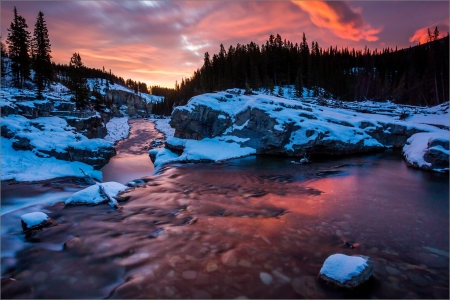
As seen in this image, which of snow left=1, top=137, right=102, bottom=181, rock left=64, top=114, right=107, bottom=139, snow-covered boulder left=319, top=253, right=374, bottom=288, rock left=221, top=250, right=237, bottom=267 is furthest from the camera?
rock left=64, top=114, right=107, bottom=139

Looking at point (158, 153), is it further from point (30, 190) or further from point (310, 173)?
point (310, 173)

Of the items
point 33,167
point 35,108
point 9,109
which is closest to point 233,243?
point 33,167

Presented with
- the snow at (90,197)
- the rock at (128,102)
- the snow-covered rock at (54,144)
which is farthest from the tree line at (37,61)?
the rock at (128,102)

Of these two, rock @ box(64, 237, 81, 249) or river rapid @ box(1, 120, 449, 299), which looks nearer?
river rapid @ box(1, 120, 449, 299)

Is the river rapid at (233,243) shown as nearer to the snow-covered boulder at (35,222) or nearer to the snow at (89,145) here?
the snow-covered boulder at (35,222)

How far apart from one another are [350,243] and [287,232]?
1.77 meters

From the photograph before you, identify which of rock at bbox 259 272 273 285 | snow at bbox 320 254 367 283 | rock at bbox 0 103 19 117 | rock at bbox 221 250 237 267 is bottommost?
rock at bbox 259 272 273 285

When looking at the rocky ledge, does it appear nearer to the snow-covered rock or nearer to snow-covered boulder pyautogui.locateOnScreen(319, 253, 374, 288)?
the snow-covered rock

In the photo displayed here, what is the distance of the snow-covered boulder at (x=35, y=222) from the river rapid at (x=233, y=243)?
0.31 m

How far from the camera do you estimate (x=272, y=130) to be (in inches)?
877

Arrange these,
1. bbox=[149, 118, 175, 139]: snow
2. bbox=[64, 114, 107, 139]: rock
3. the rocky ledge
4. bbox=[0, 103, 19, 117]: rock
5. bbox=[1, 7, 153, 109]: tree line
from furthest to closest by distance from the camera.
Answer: bbox=[149, 118, 175, 139]: snow < bbox=[1, 7, 153, 109]: tree line < bbox=[64, 114, 107, 139]: rock < the rocky ledge < bbox=[0, 103, 19, 117]: rock

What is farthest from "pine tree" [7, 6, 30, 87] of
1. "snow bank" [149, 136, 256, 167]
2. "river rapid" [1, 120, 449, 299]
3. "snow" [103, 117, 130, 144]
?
"river rapid" [1, 120, 449, 299]

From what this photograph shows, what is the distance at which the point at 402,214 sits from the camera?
8.61 m

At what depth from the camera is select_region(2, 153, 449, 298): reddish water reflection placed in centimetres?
479
